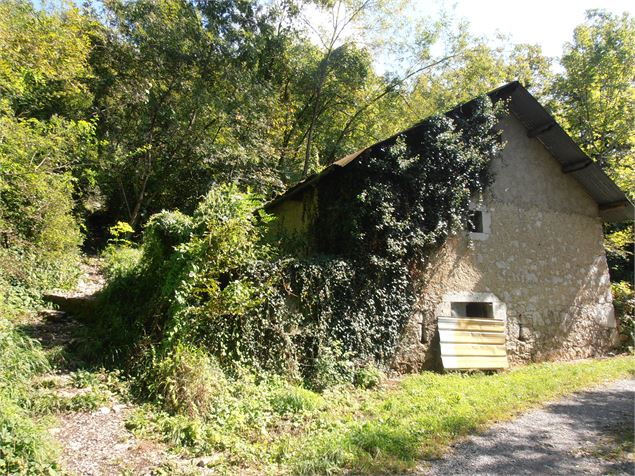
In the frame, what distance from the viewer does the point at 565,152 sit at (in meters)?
11.0

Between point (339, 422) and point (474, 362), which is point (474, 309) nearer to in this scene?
point (474, 362)

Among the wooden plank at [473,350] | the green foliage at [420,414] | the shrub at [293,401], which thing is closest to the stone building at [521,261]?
the wooden plank at [473,350]

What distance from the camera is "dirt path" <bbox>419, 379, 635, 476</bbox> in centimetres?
415

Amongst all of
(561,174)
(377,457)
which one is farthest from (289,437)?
(561,174)

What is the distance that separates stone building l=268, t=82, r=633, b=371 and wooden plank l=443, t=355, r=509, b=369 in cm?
2

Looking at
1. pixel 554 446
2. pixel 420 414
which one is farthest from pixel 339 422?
pixel 554 446

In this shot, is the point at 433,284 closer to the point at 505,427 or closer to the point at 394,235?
the point at 394,235

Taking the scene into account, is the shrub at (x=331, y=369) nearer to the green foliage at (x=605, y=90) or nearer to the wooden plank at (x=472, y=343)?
the wooden plank at (x=472, y=343)

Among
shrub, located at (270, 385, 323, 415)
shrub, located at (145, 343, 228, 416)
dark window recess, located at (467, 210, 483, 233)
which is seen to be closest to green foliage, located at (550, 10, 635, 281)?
dark window recess, located at (467, 210, 483, 233)

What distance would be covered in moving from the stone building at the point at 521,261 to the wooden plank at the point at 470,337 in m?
0.02

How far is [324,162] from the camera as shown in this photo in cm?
2025

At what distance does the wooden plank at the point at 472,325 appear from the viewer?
8398 mm

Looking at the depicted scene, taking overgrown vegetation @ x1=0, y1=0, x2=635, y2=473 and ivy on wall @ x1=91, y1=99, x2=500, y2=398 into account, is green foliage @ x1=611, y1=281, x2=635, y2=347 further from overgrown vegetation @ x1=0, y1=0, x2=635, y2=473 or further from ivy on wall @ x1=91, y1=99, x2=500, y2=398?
ivy on wall @ x1=91, y1=99, x2=500, y2=398

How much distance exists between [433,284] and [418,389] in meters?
2.56
